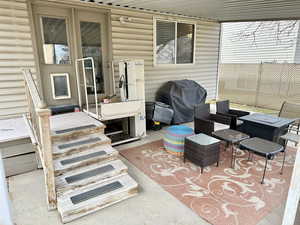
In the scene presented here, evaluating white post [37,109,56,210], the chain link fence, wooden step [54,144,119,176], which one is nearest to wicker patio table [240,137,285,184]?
wooden step [54,144,119,176]

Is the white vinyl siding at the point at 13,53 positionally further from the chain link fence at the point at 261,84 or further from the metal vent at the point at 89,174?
the chain link fence at the point at 261,84

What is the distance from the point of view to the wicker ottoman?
2.99 meters

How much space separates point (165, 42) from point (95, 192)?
451 centimetres

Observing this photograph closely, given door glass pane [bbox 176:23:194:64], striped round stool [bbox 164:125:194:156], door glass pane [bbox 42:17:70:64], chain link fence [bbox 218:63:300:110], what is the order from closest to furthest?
striped round stool [bbox 164:125:194:156], door glass pane [bbox 42:17:70:64], door glass pane [bbox 176:23:194:64], chain link fence [bbox 218:63:300:110]

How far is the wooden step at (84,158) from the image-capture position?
260cm

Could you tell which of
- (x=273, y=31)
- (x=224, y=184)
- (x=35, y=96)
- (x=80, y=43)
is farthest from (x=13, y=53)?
(x=273, y=31)

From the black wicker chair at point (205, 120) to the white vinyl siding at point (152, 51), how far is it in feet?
6.11

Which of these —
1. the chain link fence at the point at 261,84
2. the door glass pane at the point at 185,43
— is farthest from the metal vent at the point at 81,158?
the chain link fence at the point at 261,84

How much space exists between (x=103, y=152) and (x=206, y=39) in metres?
5.35

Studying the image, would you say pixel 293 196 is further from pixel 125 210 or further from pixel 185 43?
pixel 185 43

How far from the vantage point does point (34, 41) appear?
3.73 meters

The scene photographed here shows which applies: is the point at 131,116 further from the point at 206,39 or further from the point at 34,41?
the point at 206,39

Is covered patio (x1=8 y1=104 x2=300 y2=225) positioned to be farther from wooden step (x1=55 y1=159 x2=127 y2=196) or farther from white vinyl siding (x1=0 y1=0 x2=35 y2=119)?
white vinyl siding (x1=0 y1=0 x2=35 y2=119)

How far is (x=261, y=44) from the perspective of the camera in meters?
9.93
